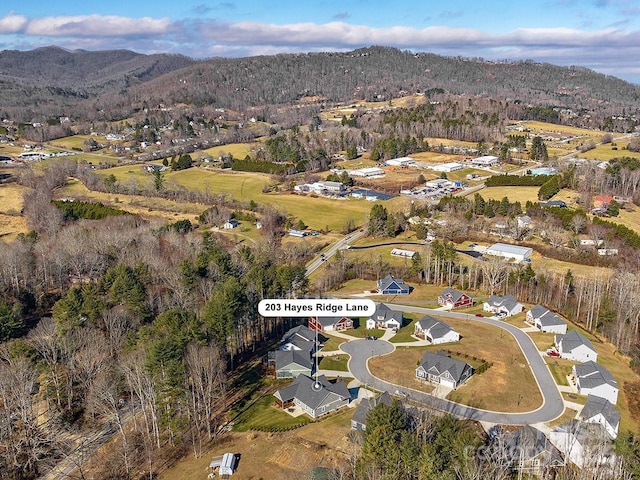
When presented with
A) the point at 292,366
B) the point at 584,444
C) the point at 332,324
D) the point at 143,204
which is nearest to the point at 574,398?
the point at 584,444

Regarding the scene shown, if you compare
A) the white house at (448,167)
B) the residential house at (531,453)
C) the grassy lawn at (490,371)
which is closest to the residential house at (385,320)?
the grassy lawn at (490,371)

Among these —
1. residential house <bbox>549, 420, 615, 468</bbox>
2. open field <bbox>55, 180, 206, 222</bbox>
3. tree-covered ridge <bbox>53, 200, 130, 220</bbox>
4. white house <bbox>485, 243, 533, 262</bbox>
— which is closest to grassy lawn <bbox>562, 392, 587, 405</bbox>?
residential house <bbox>549, 420, 615, 468</bbox>

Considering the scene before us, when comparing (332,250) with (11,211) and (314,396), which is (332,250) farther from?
(11,211)

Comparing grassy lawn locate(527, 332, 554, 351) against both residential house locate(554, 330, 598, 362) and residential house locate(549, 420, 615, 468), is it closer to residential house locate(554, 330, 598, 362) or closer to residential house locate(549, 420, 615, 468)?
residential house locate(554, 330, 598, 362)

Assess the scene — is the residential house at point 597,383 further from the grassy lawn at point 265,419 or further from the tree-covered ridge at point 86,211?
the tree-covered ridge at point 86,211

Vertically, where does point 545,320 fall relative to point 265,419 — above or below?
above
